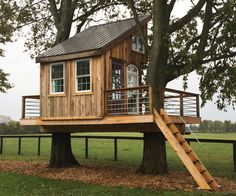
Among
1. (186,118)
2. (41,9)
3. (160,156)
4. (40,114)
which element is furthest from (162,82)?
(41,9)

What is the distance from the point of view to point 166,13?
17922 mm

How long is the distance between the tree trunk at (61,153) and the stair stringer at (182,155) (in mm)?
6959

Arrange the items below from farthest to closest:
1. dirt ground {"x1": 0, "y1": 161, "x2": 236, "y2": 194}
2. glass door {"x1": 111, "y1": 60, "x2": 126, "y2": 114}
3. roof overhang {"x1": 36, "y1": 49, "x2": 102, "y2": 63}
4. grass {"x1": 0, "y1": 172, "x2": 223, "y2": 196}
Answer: glass door {"x1": 111, "y1": 60, "x2": 126, "y2": 114}
roof overhang {"x1": 36, "y1": 49, "x2": 102, "y2": 63}
dirt ground {"x1": 0, "y1": 161, "x2": 236, "y2": 194}
grass {"x1": 0, "y1": 172, "x2": 223, "y2": 196}

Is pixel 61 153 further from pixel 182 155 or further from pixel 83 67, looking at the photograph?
pixel 182 155

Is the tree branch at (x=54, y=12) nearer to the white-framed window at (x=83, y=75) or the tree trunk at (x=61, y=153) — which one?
the tree trunk at (x=61, y=153)

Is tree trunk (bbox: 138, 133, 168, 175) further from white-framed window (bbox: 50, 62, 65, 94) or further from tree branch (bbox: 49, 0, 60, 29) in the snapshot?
tree branch (bbox: 49, 0, 60, 29)

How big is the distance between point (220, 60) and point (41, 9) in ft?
44.0

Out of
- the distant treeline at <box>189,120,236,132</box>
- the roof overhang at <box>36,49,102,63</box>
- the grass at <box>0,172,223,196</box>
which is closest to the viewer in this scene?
the grass at <box>0,172,223,196</box>

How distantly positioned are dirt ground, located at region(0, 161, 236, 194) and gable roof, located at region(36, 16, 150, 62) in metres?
5.10

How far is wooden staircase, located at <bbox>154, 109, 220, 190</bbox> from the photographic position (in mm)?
13961

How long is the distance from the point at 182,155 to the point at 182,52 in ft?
14.3

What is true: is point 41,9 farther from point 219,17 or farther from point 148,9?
point 219,17

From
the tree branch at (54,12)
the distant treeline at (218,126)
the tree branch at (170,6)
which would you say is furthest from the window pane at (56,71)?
the distant treeline at (218,126)

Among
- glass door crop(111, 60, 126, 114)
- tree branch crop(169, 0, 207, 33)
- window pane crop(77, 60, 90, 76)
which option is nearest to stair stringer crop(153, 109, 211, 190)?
glass door crop(111, 60, 126, 114)
